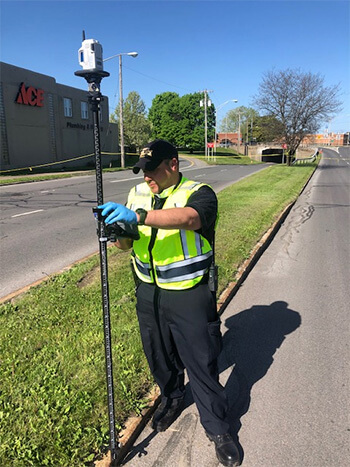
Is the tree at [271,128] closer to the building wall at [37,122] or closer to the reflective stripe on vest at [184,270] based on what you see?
the building wall at [37,122]

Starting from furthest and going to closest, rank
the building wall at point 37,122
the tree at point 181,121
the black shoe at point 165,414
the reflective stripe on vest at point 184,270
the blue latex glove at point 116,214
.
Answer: the tree at point 181,121, the building wall at point 37,122, the black shoe at point 165,414, the reflective stripe on vest at point 184,270, the blue latex glove at point 116,214

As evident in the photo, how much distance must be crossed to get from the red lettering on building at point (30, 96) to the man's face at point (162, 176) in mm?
29812

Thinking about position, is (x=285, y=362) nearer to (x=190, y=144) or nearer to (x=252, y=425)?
(x=252, y=425)

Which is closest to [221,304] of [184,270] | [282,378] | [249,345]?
[249,345]

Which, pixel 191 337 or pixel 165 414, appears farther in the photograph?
pixel 165 414

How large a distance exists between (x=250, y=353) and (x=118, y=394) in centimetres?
141

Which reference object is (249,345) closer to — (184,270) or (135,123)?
(184,270)

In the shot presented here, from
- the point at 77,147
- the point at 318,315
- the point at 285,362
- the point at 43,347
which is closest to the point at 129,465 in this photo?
Result: the point at 43,347

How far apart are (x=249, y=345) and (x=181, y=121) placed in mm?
76178

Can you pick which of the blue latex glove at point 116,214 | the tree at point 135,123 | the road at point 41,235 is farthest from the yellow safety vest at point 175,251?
the tree at point 135,123

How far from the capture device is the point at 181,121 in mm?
76250

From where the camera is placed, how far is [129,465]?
2.31m

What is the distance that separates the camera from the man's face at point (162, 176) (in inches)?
84.8

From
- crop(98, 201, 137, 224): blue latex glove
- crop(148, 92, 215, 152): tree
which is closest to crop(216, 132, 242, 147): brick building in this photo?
crop(148, 92, 215, 152): tree
